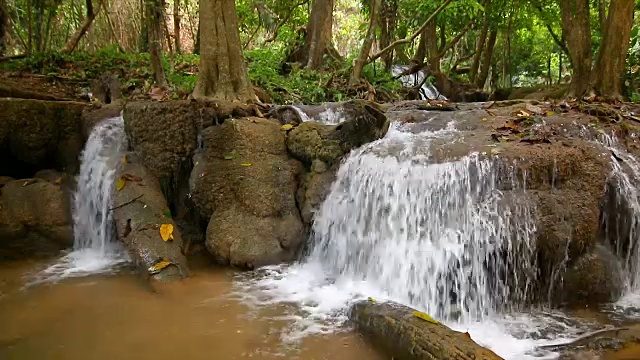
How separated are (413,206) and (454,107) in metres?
3.59

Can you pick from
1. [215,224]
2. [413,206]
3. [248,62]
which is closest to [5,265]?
[215,224]

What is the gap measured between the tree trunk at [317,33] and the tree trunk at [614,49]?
7.21 m

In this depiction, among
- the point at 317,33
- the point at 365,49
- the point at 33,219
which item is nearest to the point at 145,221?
the point at 33,219

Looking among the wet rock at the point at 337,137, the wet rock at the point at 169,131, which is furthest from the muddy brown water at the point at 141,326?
the wet rock at the point at 337,137

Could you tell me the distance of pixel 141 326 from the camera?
382cm

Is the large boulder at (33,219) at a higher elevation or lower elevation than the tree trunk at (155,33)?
lower

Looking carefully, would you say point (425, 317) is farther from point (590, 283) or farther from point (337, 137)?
point (337, 137)

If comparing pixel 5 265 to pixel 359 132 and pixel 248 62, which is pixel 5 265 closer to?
pixel 359 132

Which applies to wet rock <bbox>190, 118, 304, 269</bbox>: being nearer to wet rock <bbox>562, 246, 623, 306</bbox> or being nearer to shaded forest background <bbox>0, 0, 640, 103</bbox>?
shaded forest background <bbox>0, 0, 640, 103</bbox>

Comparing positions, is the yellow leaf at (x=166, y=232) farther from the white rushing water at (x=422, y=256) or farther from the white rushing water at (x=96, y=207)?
the white rushing water at (x=422, y=256)

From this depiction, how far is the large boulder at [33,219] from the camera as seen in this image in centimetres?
577

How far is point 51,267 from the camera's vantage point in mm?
5457

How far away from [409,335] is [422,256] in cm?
162

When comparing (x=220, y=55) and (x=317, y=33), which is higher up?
(x=317, y=33)
